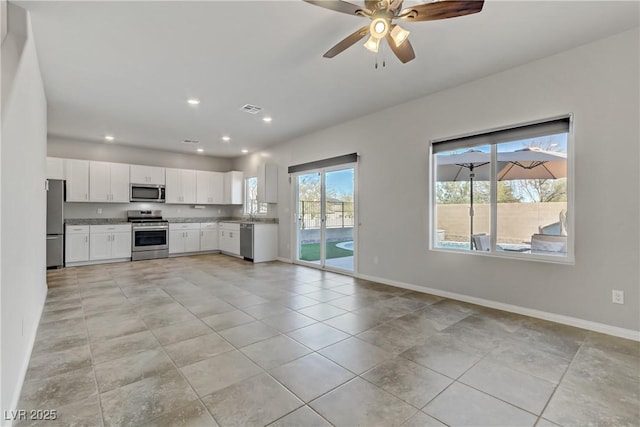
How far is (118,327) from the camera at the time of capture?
3037 millimetres

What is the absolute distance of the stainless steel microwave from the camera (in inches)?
286

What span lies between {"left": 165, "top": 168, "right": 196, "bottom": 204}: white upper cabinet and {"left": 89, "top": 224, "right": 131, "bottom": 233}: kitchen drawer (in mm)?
1178

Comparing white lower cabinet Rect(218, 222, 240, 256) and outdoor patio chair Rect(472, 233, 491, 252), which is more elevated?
outdoor patio chair Rect(472, 233, 491, 252)

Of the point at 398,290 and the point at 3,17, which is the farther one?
Result: the point at 398,290

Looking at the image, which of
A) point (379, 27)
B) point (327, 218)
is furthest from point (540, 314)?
point (327, 218)

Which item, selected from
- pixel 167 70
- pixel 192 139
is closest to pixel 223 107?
pixel 167 70

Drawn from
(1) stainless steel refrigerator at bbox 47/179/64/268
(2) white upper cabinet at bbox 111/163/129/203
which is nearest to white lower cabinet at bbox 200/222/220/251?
(2) white upper cabinet at bbox 111/163/129/203

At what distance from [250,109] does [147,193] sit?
A: 13.9 feet

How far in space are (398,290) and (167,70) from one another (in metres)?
4.08

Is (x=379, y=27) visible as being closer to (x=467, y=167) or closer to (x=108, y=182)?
(x=467, y=167)

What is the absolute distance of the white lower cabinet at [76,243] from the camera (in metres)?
6.21

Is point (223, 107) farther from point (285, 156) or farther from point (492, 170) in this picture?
point (492, 170)

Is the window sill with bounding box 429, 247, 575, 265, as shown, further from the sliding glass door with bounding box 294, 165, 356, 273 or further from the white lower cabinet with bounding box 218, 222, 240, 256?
the white lower cabinet with bounding box 218, 222, 240, 256

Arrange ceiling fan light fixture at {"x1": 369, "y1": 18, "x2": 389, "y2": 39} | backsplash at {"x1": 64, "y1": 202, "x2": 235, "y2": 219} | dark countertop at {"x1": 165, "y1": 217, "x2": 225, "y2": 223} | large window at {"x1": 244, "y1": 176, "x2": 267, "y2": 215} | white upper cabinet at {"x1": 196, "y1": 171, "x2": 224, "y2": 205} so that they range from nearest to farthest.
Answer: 1. ceiling fan light fixture at {"x1": 369, "y1": 18, "x2": 389, "y2": 39}
2. backsplash at {"x1": 64, "y1": 202, "x2": 235, "y2": 219}
3. dark countertop at {"x1": 165, "y1": 217, "x2": 225, "y2": 223}
4. large window at {"x1": 244, "y1": 176, "x2": 267, "y2": 215}
5. white upper cabinet at {"x1": 196, "y1": 171, "x2": 224, "y2": 205}
